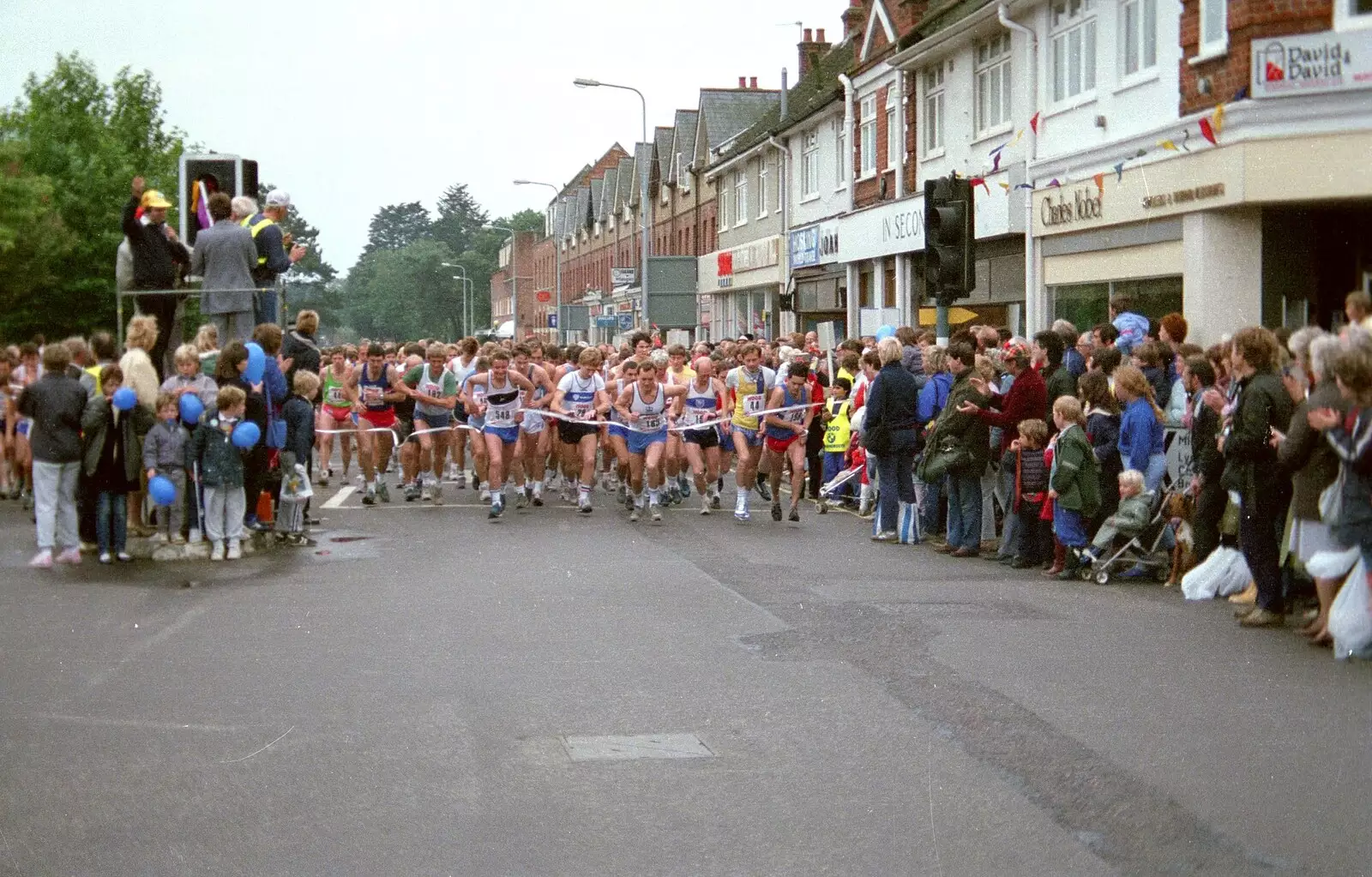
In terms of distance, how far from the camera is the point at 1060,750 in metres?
7.21

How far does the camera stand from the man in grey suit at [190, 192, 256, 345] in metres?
16.5

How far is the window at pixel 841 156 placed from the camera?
1522 inches

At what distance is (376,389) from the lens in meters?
21.0

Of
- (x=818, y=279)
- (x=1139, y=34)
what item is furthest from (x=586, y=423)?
(x=818, y=279)

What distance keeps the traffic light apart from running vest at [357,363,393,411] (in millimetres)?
7456

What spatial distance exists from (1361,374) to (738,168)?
45.0 m

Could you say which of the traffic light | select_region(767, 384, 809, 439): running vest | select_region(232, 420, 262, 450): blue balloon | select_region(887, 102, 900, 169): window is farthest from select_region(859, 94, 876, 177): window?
select_region(232, 420, 262, 450): blue balloon

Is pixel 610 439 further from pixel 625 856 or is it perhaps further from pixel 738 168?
pixel 738 168

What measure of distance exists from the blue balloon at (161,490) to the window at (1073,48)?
→ 14.7m

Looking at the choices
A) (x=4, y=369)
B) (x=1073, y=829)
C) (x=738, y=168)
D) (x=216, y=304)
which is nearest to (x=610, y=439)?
(x=216, y=304)

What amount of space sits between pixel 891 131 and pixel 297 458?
69.5 feet

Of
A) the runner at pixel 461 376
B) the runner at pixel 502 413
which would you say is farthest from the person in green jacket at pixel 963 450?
the runner at pixel 461 376

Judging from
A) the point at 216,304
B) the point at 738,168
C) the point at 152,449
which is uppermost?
the point at 738,168

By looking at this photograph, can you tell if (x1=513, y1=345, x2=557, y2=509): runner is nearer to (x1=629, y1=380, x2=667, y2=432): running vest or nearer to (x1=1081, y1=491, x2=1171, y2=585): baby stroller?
(x1=629, y1=380, x2=667, y2=432): running vest
